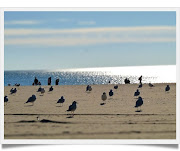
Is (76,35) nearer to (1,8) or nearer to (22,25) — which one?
(22,25)

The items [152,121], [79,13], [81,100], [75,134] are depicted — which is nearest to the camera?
[75,134]

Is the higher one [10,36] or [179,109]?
[10,36]

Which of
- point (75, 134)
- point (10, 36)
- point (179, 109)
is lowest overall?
point (75, 134)

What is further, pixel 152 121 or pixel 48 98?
pixel 48 98

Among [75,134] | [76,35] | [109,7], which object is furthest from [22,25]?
[75,134]

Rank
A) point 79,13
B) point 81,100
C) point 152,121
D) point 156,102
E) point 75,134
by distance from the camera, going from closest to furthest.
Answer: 1. point 75,134
2. point 79,13
3. point 152,121
4. point 156,102
5. point 81,100

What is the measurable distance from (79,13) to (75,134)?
5347 mm

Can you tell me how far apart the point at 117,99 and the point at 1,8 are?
500 inches

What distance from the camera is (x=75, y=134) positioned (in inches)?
614

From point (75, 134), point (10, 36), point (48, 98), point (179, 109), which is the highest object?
point (48, 98)

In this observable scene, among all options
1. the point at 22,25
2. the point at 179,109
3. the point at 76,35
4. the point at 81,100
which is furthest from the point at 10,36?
the point at 81,100

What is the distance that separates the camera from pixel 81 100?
2638 centimetres

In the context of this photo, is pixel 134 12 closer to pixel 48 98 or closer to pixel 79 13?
pixel 79 13

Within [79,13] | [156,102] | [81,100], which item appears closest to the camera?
[79,13]
